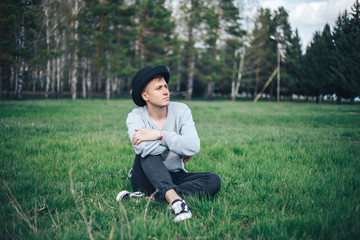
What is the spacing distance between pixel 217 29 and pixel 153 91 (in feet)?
110

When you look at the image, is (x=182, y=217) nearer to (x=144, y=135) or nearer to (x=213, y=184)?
(x=213, y=184)

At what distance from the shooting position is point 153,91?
101 inches

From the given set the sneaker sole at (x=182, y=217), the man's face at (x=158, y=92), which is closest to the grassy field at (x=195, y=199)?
the sneaker sole at (x=182, y=217)

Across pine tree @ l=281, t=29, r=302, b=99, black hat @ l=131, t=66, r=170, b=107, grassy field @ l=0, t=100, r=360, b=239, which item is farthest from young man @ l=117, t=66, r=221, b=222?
pine tree @ l=281, t=29, r=302, b=99

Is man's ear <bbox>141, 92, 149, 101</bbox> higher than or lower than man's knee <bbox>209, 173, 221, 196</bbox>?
higher

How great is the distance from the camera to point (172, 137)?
2.38 meters

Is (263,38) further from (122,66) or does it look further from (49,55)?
(49,55)

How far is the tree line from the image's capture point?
18.6 meters

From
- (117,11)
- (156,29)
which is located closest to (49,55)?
(117,11)

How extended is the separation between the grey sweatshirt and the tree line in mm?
13732

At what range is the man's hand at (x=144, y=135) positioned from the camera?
2.34 m

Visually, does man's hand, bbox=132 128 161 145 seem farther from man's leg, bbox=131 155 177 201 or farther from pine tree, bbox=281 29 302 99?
pine tree, bbox=281 29 302 99

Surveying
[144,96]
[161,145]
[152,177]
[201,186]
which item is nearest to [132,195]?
[152,177]

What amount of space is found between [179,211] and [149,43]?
94.4 ft
